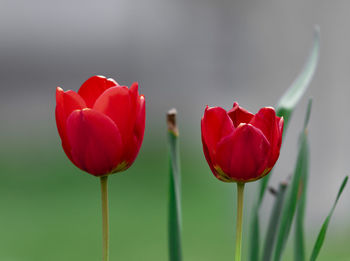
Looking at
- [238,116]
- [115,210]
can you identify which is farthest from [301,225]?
[115,210]

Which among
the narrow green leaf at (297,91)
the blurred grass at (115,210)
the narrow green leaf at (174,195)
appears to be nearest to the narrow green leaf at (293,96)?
the narrow green leaf at (297,91)

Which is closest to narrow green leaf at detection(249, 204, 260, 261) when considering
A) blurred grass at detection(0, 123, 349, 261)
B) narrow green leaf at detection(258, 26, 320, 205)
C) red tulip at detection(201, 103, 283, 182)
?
narrow green leaf at detection(258, 26, 320, 205)

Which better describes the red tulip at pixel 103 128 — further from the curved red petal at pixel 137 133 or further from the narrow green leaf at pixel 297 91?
the narrow green leaf at pixel 297 91

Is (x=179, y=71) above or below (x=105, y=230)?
above

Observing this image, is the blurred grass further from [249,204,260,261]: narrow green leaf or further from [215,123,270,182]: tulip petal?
[215,123,270,182]: tulip petal

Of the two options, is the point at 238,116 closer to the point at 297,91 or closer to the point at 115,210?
the point at 297,91
